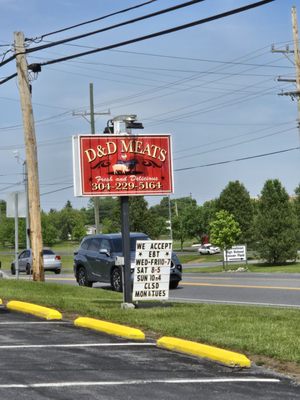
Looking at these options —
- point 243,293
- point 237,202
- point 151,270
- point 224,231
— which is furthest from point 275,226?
point 237,202

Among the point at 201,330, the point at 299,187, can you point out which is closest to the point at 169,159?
the point at 201,330

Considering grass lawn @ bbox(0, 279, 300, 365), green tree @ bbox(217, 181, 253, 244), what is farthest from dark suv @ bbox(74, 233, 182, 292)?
green tree @ bbox(217, 181, 253, 244)

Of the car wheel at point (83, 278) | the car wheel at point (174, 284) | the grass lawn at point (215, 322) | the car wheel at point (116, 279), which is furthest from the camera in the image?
the car wheel at point (83, 278)

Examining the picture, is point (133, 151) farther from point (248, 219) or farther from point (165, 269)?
point (248, 219)

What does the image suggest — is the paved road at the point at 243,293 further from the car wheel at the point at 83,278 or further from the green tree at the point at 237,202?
the green tree at the point at 237,202

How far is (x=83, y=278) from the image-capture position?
24.2 m

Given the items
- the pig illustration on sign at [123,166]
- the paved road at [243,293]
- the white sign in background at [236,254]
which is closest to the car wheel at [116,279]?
the paved road at [243,293]

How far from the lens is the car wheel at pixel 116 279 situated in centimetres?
2166

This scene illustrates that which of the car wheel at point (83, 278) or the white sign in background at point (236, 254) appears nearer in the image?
the car wheel at point (83, 278)

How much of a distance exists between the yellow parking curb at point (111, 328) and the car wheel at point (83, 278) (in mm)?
11900

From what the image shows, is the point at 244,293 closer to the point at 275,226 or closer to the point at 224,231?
the point at 224,231

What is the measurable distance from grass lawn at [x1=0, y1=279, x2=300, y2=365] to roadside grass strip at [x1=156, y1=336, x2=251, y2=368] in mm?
437

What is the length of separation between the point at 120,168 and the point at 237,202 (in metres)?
64.8

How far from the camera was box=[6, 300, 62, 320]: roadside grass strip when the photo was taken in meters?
12.8
